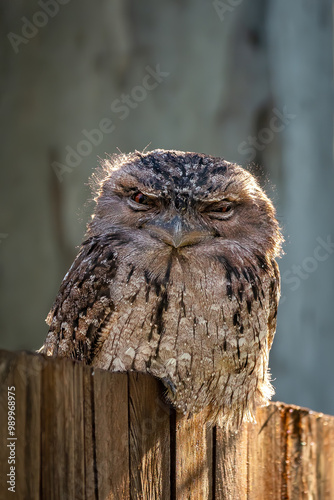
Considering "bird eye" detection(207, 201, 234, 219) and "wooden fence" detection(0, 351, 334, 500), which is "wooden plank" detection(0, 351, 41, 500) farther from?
"bird eye" detection(207, 201, 234, 219)

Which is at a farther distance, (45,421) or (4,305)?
(4,305)

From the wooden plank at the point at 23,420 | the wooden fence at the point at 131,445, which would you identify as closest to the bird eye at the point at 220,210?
the wooden fence at the point at 131,445

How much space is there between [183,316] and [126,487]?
89cm

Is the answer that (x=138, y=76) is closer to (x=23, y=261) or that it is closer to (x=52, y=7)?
(x=52, y=7)

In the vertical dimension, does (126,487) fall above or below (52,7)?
below

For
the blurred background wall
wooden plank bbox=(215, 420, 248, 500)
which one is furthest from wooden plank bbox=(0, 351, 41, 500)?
the blurred background wall

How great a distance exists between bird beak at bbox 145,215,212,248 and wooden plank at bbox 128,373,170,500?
2.12ft

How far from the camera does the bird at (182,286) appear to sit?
93.2 inches

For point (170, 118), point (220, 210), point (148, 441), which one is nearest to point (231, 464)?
point (148, 441)

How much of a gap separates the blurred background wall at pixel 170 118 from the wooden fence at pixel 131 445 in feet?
7.20

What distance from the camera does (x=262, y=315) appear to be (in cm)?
259

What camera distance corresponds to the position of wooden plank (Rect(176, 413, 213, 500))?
5.87 feet

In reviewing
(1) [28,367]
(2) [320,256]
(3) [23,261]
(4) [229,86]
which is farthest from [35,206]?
(1) [28,367]

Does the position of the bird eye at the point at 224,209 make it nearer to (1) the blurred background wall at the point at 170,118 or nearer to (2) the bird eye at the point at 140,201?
(2) the bird eye at the point at 140,201
